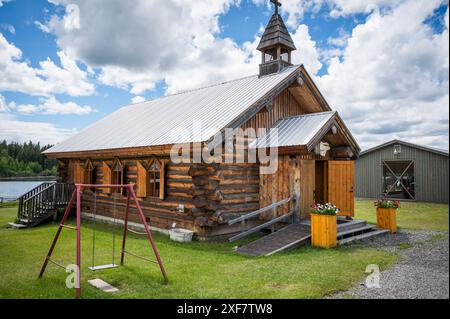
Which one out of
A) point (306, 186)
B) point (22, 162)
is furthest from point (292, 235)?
point (22, 162)

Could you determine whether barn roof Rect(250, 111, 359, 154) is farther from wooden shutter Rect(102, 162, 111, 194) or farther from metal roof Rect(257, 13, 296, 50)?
wooden shutter Rect(102, 162, 111, 194)

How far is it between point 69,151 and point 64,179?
301 cm

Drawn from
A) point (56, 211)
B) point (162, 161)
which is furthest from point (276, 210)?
point (56, 211)

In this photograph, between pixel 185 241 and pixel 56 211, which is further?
pixel 56 211

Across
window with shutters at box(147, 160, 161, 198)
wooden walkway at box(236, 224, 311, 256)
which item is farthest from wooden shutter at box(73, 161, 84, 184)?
wooden walkway at box(236, 224, 311, 256)

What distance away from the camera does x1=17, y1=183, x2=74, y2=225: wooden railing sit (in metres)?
16.1

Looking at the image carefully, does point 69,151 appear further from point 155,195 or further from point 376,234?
point 376,234

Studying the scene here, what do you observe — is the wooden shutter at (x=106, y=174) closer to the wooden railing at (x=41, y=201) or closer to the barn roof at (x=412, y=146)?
the wooden railing at (x=41, y=201)

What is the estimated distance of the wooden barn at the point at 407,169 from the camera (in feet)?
76.2

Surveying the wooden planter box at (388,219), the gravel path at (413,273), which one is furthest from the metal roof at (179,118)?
the wooden planter box at (388,219)

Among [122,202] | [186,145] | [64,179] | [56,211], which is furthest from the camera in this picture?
[64,179]

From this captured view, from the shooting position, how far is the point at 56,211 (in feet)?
55.2

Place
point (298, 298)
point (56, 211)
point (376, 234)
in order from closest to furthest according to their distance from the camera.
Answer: point (298, 298)
point (376, 234)
point (56, 211)
